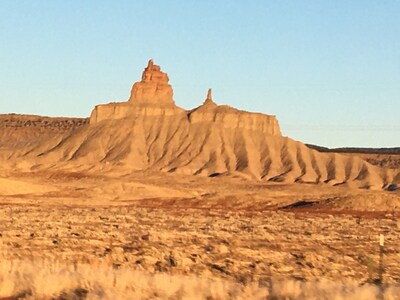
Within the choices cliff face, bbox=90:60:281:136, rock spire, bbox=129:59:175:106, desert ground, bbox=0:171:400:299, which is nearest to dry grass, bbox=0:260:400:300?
desert ground, bbox=0:171:400:299

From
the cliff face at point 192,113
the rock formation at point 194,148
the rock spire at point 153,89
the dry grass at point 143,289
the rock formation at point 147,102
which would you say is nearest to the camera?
the dry grass at point 143,289

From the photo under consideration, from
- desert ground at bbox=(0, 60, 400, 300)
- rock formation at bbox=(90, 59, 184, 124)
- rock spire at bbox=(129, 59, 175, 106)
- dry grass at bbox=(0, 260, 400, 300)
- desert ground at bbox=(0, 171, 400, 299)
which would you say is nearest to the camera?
dry grass at bbox=(0, 260, 400, 300)

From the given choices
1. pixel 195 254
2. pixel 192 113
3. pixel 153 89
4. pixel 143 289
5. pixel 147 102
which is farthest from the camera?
pixel 153 89

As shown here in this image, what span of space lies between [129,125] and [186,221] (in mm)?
104564

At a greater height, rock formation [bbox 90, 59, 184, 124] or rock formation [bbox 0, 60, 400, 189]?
rock formation [bbox 90, 59, 184, 124]

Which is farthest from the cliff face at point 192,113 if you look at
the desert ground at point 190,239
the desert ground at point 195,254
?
the desert ground at point 195,254

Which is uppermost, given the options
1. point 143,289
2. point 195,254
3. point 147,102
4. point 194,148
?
point 147,102

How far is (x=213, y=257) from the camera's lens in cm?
1939

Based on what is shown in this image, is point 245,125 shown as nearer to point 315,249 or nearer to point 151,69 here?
point 151,69

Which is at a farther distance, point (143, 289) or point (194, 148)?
point (194, 148)

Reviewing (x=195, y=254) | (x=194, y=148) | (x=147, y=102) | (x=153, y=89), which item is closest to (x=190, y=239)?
(x=195, y=254)

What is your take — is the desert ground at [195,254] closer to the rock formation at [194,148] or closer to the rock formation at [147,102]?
the rock formation at [194,148]

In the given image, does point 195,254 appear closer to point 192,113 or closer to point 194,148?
point 194,148

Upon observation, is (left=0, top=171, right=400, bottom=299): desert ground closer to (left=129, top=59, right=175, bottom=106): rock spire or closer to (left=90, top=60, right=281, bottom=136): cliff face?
(left=90, top=60, right=281, bottom=136): cliff face
